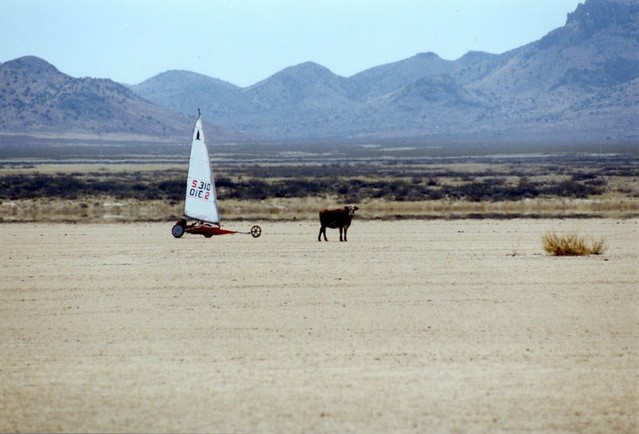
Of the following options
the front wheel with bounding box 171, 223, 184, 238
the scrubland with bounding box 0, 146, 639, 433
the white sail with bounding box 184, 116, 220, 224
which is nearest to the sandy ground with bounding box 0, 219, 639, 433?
the scrubland with bounding box 0, 146, 639, 433

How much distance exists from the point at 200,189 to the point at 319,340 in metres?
12.1

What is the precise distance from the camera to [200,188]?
25.4m

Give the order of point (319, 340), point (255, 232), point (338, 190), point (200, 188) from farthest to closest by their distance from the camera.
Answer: point (338, 190) < point (255, 232) < point (200, 188) < point (319, 340)

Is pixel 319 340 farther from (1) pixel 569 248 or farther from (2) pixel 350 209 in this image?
(2) pixel 350 209

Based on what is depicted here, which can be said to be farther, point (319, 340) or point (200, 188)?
point (200, 188)

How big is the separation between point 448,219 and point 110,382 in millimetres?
20840

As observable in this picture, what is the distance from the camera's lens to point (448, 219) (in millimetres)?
31781

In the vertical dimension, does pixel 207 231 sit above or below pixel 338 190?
above

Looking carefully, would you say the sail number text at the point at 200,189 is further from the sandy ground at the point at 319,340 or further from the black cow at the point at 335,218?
the black cow at the point at 335,218

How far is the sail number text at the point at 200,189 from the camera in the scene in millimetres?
25297

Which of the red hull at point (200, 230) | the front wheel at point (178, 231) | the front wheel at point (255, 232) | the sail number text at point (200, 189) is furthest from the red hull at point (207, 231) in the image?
the front wheel at point (255, 232)

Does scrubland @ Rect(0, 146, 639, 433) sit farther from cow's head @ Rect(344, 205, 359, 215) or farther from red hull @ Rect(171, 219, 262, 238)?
cow's head @ Rect(344, 205, 359, 215)

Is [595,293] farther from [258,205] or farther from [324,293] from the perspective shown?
[258,205]

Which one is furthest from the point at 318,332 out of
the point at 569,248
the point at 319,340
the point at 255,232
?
the point at 255,232
